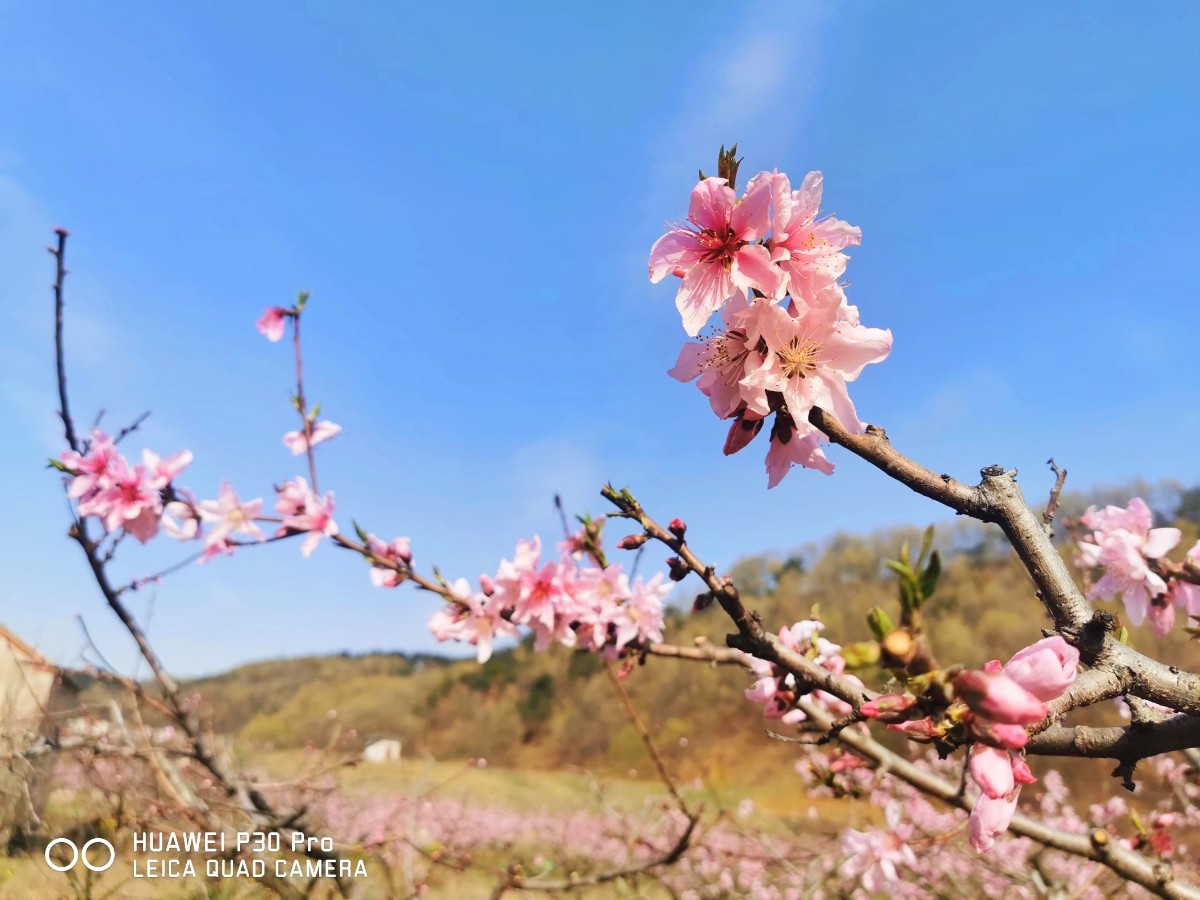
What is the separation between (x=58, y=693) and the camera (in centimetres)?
465

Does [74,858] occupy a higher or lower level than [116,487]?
lower

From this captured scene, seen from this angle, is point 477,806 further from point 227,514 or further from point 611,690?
point 227,514

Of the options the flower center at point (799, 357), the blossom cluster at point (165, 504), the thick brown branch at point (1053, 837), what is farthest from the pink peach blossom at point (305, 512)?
the flower center at point (799, 357)

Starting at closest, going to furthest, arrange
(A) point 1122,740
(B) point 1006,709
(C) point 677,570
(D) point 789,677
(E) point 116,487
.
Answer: (B) point 1006,709, (A) point 1122,740, (C) point 677,570, (D) point 789,677, (E) point 116,487

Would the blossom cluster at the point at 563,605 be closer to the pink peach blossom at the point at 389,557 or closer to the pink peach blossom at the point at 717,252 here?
the pink peach blossom at the point at 389,557

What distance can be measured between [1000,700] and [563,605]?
1.44 m

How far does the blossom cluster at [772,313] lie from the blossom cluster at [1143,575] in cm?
97

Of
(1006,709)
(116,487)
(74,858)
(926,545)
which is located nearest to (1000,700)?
(1006,709)

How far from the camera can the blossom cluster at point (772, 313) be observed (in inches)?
29.7

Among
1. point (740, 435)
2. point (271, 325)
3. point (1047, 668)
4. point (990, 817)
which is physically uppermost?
point (271, 325)

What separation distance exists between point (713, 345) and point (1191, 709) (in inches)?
22.3

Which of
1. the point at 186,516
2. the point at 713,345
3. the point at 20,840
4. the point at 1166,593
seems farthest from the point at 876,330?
the point at 20,840

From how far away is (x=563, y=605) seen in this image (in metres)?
1.86

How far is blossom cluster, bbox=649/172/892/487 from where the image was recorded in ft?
2.47
